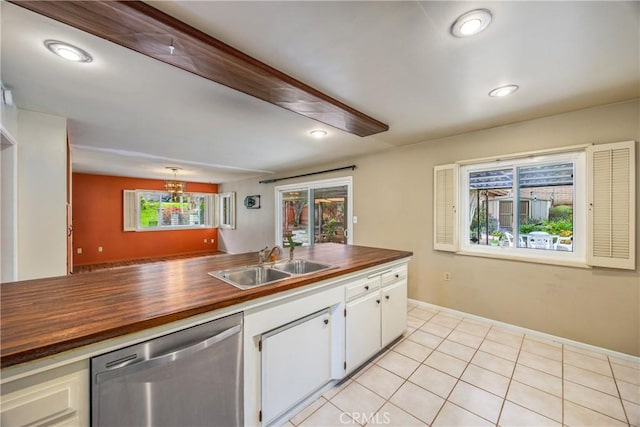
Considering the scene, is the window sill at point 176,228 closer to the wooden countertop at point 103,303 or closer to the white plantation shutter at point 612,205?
the wooden countertop at point 103,303

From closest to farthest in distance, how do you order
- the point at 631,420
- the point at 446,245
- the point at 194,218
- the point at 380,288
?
1. the point at 631,420
2. the point at 380,288
3. the point at 446,245
4. the point at 194,218

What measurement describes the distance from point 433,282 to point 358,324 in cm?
185

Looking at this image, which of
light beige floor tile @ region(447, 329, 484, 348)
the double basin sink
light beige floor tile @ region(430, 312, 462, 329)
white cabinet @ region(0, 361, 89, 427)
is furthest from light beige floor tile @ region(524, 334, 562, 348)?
white cabinet @ region(0, 361, 89, 427)

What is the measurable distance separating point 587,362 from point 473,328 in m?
0.89

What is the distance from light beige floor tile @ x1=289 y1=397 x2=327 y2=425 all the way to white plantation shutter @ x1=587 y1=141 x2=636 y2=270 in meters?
2.70

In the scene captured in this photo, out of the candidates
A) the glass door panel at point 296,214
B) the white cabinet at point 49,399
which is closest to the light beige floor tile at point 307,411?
the white cabinet at point 49,399

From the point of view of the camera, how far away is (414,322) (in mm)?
3053

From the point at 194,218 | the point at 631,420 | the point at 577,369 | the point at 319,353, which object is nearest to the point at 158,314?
the point at 319,353

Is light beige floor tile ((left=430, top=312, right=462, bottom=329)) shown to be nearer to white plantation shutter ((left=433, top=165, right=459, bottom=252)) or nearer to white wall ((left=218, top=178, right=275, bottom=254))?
white plantation shutter ((left=433, top=165, right=459, bottom=252))

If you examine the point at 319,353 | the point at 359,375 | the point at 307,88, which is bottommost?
the point at 359,375

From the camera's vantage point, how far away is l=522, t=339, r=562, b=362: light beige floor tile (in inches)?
92.0

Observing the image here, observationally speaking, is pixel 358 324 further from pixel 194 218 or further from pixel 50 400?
pixel 194 218

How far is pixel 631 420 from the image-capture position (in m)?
1.61

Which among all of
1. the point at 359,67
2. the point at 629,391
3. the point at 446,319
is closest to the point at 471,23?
the point at 359,67
